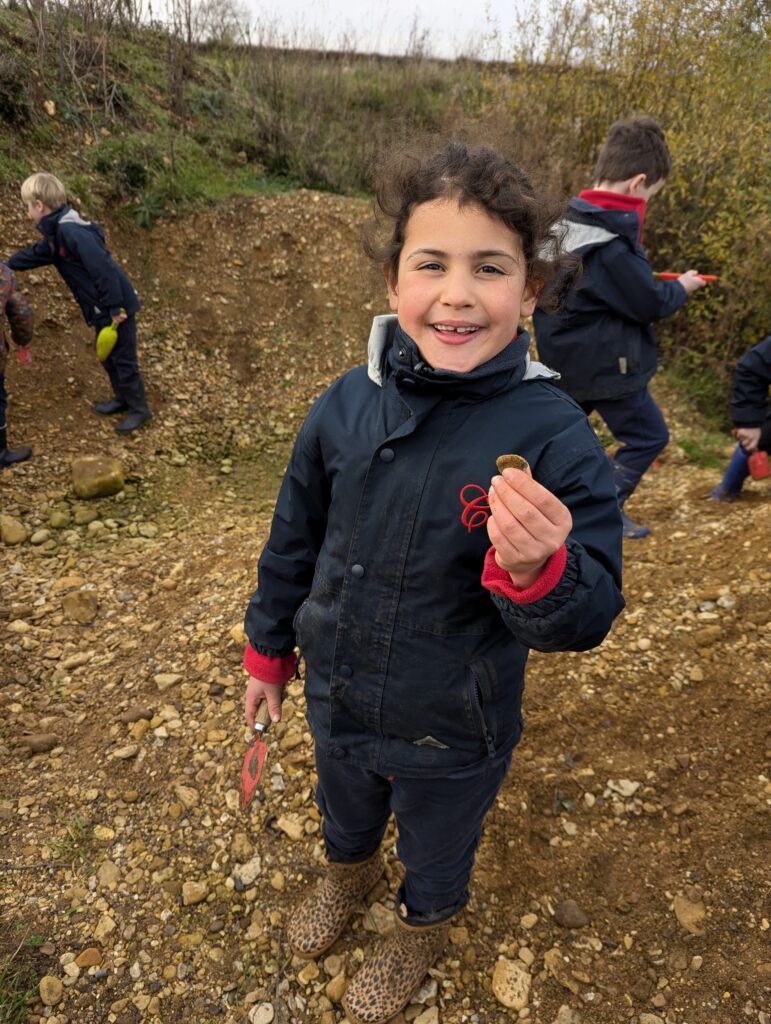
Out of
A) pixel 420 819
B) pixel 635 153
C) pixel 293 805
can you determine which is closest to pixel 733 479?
pixel 635 153

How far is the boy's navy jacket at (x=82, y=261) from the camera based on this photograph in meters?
4.42

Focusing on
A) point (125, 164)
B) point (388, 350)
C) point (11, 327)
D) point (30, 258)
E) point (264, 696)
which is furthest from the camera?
point (125, 164)

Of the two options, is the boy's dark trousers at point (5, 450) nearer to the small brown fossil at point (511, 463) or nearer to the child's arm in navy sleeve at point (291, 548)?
the child's arm in navy sleeve at point (291, 548)

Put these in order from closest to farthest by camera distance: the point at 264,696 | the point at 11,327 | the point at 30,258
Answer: the point at 264,696 < the point at 11,327 < the point at 30,258

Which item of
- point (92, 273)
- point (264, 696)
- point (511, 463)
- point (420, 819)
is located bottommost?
point (420, 819)

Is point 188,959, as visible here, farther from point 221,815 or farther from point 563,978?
point 563,978

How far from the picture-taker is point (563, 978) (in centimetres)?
183

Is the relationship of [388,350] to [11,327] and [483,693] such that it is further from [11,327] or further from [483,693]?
[11,327]

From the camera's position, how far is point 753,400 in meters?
3.42

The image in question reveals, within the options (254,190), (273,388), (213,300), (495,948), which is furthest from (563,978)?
(254,190)

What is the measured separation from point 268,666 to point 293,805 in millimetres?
941

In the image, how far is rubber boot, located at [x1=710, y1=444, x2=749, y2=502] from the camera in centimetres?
405

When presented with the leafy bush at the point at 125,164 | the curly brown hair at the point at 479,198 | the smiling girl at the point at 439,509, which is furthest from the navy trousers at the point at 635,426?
the leafy bush at the point at 125,164

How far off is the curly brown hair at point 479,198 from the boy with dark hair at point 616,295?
147 centimetres
